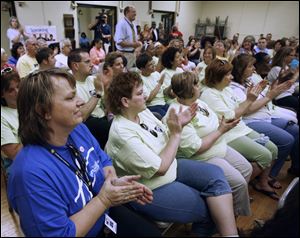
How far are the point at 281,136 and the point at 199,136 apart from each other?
0.88m

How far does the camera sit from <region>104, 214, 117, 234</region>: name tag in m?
1.03

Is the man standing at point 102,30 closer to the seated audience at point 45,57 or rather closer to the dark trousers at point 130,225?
the seated audience at point 45,57

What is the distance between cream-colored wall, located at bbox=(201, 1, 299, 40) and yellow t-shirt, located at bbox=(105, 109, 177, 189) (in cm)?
1005

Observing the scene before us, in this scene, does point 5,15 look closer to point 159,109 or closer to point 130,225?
point 159,109

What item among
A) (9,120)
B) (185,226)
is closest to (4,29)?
(9,120)

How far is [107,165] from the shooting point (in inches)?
46.4

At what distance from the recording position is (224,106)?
1.90 m

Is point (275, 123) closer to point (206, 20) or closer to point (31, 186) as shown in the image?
point (31, 186)

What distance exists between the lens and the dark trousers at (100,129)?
1.92m

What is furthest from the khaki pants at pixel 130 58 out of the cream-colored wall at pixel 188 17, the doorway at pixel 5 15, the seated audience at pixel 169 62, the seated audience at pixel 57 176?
the cream-colored wall at pixel 188 17

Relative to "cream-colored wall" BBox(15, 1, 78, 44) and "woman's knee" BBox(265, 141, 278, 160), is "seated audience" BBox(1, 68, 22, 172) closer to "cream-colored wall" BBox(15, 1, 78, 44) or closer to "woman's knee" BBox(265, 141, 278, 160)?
"woman's knee" BBox(265, 141, 278, 160)

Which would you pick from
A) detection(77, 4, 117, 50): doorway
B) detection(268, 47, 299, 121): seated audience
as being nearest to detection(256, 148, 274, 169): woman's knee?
detection(268, 47, 299, 121): seated audience

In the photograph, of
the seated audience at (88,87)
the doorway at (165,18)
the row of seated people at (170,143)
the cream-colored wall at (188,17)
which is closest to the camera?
the row of seated people at (170,143)

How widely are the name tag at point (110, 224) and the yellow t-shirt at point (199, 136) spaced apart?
0.62 m
